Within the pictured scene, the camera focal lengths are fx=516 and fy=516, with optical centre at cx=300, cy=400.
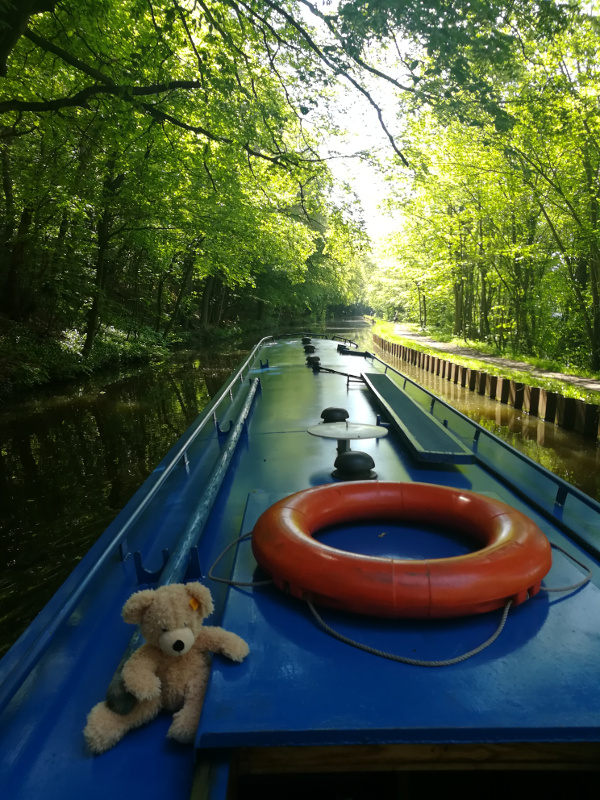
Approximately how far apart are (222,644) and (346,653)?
1.48ft

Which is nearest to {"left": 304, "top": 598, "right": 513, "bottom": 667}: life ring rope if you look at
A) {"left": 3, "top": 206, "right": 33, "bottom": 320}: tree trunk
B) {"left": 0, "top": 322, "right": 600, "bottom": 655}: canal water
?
{"left": 0, "top": 322, "right": 600, "bottom": 655}: canal water

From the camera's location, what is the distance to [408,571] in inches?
75.4

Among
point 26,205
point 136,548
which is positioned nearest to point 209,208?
point 26,205

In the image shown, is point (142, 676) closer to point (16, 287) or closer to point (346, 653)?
point (346, 653)

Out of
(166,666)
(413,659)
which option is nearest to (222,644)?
(166,666)

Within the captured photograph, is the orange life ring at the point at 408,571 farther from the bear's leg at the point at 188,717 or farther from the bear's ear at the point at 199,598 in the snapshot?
the bear's leg at the point at 188,717

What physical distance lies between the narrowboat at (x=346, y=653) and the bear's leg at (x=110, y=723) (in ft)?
0.13

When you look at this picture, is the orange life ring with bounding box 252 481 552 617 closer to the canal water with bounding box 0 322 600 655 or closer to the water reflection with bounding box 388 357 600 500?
the canal water with bounding box 0 322 600 655

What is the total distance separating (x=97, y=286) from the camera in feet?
48.6

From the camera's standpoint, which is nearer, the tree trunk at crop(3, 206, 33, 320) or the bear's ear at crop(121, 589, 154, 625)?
the bear's ear at crop(121, 589, 154, 625)

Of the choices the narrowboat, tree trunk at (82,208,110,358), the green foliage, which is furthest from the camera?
tree trunk at (82,208,110,358)

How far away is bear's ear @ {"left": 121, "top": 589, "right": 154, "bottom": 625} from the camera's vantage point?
64.8 inches

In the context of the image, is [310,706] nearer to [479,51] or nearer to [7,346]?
[479,51]

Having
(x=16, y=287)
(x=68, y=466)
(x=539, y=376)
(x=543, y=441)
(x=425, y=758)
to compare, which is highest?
(x=16, y=287)
